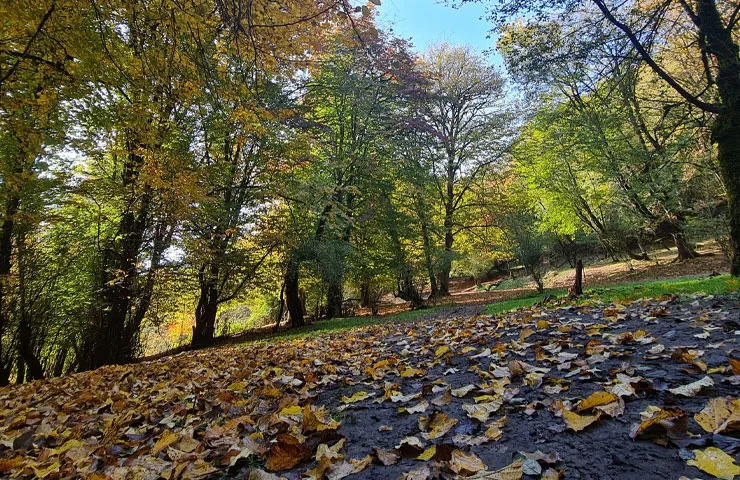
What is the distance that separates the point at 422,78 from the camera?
17250 millimetres

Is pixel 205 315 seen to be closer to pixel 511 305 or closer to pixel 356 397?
pixel 511 305

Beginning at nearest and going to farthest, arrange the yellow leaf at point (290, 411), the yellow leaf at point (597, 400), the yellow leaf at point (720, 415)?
the yellow leaf at point (720, 415) < the yellow leaf at point (597, 400) < the yellow leaf at point (290, 411)

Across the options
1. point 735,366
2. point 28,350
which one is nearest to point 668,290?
point 735,366

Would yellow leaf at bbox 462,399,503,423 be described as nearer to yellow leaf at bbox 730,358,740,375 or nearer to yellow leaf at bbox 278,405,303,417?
yellow leaf at bbox 278,405,303,417

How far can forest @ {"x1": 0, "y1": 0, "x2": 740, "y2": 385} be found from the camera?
5539 millimetres

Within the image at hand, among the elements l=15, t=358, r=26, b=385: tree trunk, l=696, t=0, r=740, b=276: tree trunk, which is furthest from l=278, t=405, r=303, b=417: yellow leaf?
l=15, t=358, r=26, b=385: tree trunk

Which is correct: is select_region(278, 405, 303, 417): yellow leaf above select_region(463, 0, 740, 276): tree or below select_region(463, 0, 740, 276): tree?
below

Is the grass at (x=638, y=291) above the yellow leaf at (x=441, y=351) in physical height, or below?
below

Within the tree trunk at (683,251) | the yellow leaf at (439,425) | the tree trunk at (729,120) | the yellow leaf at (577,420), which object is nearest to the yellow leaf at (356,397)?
the yellow leaf at (439,425)

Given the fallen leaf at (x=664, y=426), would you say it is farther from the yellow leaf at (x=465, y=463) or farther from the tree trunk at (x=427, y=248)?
the tree trunk at (x=427, y=248)

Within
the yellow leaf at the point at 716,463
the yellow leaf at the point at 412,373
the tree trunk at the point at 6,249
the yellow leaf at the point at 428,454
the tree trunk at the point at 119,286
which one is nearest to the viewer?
the yellow leaf at the point at 716,463

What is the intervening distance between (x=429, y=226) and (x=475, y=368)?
13904 mm

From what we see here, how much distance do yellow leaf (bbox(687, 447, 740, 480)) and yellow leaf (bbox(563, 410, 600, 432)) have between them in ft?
1.25

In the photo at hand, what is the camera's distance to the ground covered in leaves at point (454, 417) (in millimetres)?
1488
